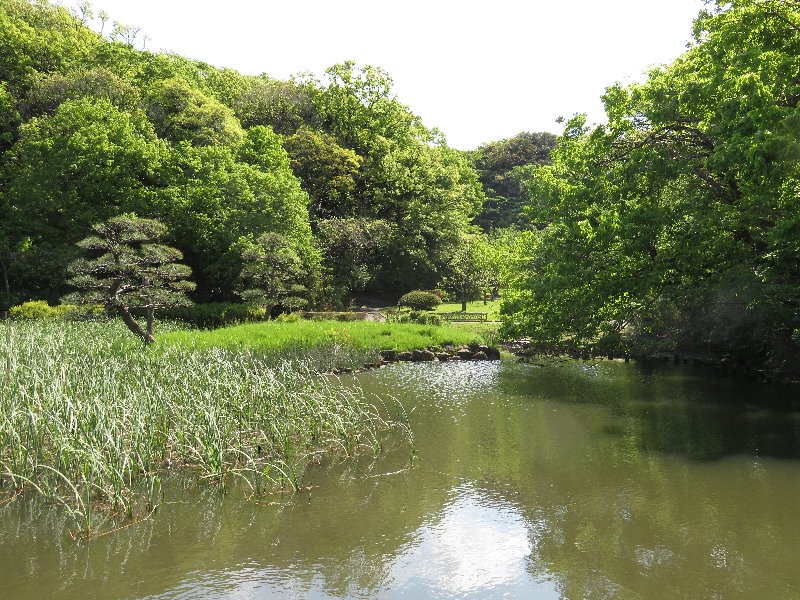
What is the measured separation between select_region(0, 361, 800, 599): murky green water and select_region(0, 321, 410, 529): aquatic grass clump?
0.42m

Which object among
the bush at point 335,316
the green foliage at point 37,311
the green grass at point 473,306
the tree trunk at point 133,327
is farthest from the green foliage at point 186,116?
the tree trunk at point 133,327

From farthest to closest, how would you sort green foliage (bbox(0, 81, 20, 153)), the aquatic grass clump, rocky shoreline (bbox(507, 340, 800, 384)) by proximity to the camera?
1. green foliage (bbox(0, 81, 20, 153))
2. rocky shoreline (bbox(507, 340, 800, 384))
3. the aquatic grass clump

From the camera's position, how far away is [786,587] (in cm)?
534

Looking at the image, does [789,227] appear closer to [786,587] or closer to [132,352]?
[786,587]

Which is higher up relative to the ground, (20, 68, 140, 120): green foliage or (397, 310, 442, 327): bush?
(20, 68, 140, 120): green foliage

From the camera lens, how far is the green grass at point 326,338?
50.3ft

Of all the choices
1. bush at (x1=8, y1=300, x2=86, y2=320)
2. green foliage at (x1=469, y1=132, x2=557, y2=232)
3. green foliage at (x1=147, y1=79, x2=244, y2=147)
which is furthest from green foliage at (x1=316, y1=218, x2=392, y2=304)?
green foliage at (x1=469, y1=132, x2=557, y2=232)

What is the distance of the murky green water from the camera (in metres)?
5.39

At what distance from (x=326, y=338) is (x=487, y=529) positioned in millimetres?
10360

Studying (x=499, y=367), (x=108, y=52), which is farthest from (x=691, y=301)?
(x=108, y=52)

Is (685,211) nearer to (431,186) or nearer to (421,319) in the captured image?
(421,319)

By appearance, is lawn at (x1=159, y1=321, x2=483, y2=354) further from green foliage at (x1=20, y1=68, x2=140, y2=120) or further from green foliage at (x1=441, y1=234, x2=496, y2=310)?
green foliage at (x1=20, y1=68, x2=140, y2=120)

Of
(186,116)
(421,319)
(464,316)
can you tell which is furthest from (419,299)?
(186,116)

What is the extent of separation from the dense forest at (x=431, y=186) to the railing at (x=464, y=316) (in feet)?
9.33
